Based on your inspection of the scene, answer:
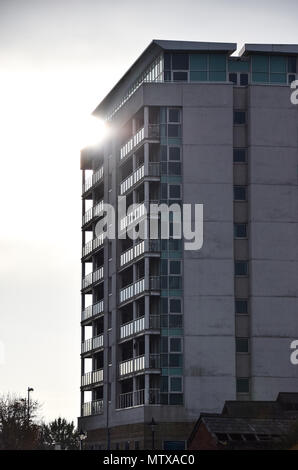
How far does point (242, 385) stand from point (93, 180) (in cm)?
3173

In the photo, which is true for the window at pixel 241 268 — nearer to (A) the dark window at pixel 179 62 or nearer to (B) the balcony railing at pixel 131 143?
(B) the balcony railing at pixel 131 143

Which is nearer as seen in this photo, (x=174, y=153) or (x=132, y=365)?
(x=174, y=153)

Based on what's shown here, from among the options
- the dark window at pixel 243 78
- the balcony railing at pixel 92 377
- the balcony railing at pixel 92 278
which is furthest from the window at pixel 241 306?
the dark window at pixel 243 78

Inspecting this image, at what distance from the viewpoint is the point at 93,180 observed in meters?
130

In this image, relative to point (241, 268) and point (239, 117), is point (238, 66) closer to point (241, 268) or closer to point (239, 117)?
point (239, 117)

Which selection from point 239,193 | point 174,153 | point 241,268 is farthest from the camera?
point 239,193

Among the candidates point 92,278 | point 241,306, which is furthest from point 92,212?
point 241,306

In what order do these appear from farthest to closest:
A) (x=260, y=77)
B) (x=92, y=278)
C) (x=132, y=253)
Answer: (x=92, y=278) < (x=132, y=253) < (x=260, y=77)

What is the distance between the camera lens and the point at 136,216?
11388 cm

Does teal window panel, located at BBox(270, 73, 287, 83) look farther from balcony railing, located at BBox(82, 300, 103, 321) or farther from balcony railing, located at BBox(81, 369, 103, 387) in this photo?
balcony railing, located at BBox(81, 369, 103, 387)

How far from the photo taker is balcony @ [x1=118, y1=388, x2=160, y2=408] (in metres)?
108

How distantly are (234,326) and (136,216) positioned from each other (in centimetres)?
1387
